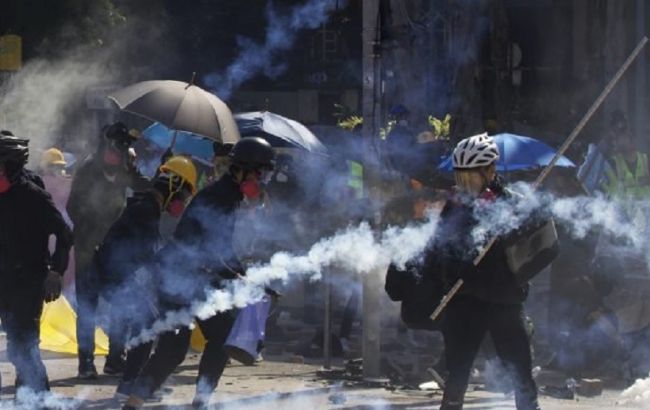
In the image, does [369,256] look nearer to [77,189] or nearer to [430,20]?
[77,189]

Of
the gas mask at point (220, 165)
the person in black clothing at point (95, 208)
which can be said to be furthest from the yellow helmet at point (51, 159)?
the gas mask at point (220, 165)

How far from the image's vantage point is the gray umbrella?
11461 mm

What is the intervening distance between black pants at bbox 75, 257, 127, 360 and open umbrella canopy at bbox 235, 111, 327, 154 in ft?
7.49

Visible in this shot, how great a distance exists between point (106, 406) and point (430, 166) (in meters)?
3.43

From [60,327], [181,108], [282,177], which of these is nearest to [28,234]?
[181,108]

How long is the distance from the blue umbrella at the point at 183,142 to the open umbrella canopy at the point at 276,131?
390 millimetres

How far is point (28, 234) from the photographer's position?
8.84m

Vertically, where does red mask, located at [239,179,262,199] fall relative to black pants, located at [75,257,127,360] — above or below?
above

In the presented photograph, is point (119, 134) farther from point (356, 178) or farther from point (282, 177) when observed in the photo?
point (282, 177)

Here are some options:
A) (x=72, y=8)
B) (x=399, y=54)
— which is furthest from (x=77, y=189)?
(x=72, y=8)

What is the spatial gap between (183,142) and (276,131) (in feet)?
3.19

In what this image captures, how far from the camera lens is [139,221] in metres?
9.59

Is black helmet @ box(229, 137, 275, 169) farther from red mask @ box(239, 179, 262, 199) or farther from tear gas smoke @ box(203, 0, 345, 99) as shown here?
tear gas smoke @ box(203, 0, 345, 99)

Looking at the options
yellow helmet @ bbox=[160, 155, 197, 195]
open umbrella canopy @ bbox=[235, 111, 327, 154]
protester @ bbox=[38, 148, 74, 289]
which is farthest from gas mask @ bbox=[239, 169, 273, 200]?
protester @ bbox=[38, 148, 74, 289]
